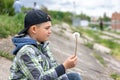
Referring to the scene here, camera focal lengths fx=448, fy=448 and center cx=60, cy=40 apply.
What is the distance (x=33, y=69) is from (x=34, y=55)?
0.51 feet

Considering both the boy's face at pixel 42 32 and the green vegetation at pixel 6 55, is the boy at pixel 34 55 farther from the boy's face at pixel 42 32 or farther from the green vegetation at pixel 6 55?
the green vegetation at pixel 6 55

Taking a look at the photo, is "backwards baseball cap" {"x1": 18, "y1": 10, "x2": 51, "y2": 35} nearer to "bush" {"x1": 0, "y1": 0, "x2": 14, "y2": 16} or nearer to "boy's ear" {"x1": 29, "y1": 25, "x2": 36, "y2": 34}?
"boy's ear" {"x1": 29, "y1": 25, "x2": 36, "y2": 34}

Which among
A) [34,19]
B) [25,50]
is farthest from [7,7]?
[25,50]

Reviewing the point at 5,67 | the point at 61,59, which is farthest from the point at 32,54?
the point at 61,59

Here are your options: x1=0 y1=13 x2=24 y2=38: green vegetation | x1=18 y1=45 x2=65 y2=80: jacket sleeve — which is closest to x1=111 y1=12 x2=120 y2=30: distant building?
x1=0 y1=13 x2=24 y2=38: green vegetation

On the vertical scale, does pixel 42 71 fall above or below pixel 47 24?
below

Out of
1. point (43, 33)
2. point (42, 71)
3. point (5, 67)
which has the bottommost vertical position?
point (5, 67)

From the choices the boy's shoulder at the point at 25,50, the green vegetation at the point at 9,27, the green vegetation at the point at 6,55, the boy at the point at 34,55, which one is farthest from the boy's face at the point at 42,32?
the green vegetation at the point at 9,27

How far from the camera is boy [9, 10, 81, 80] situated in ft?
15.3

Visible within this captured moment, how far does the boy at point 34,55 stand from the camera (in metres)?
4.65

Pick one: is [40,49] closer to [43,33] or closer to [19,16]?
[43,33]

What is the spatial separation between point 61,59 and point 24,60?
6.57 metres

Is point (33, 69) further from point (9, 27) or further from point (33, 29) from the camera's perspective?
point (9, 27)

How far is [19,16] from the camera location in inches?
551
